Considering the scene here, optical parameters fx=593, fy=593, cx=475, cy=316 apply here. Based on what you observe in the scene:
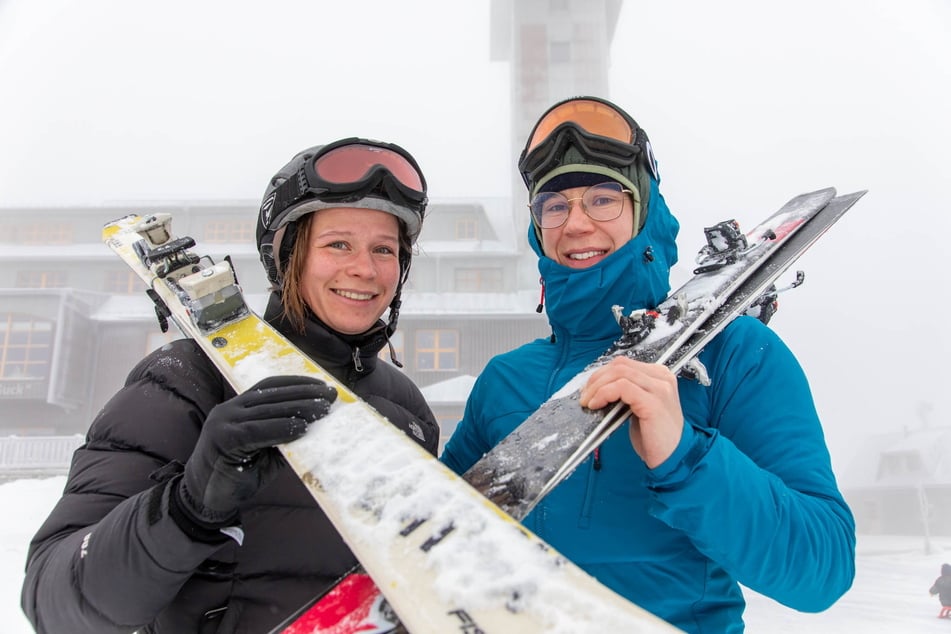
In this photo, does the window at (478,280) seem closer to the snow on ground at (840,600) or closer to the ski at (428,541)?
the snow on ground at (840,600)

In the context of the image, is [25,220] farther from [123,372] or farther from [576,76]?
[576,76]

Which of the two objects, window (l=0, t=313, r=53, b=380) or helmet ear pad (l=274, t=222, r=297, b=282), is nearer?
helmet ear pad (l=274, t=222, r=297, b=282)

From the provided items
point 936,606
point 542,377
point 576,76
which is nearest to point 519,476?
point 542,377

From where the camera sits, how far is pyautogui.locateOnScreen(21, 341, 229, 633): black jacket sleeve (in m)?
1.24

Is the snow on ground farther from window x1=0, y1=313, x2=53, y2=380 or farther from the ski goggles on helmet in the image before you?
the ski goggles on helmet

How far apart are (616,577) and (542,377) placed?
63 centimetres

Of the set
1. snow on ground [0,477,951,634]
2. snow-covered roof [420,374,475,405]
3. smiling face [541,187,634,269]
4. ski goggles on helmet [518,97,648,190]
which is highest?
ski goggles on helmet [518,97,648,190]

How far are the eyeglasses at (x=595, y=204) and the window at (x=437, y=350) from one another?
1780 centimetres

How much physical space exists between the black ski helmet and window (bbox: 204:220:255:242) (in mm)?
23782

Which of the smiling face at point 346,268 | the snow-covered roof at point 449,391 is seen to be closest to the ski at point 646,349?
the smiling face at point 346,268

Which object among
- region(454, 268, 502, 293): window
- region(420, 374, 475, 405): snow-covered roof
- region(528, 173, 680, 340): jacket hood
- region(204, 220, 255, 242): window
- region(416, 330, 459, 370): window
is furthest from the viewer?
region(204, 220, 255, 242): window

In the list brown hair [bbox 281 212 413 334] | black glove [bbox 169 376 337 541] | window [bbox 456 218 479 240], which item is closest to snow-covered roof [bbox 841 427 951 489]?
window [bbox 456 218 479 240]

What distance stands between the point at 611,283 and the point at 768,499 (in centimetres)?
77

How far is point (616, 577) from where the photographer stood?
1.50m
